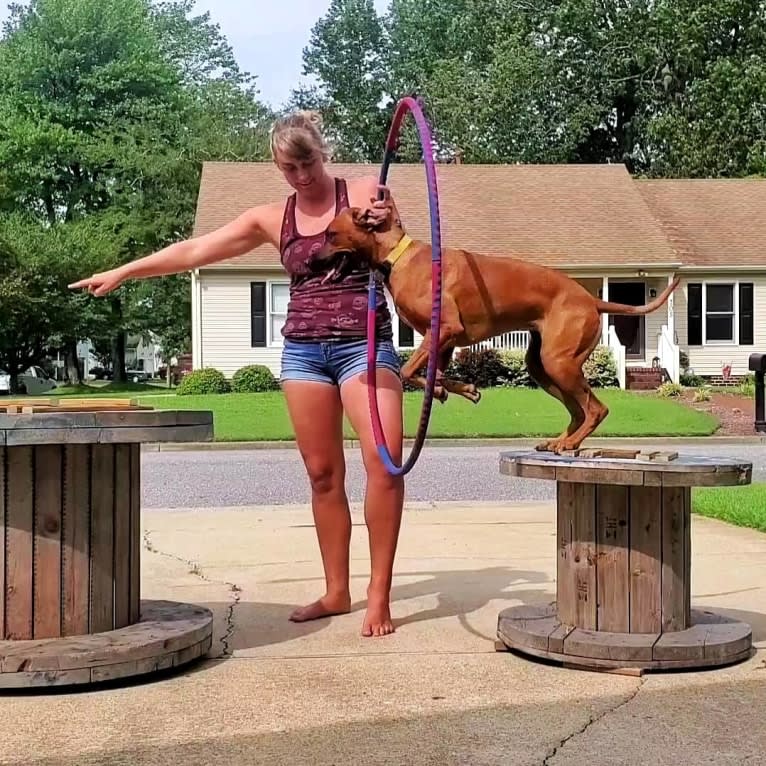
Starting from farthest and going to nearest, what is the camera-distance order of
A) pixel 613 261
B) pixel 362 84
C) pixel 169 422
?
pixel 362 84, pixel 613 261, pixel 169 422

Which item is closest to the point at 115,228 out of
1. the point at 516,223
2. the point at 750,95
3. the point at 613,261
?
the point at 516,223

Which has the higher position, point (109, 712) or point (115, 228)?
point (115, 228)

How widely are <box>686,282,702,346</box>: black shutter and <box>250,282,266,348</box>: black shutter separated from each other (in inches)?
425

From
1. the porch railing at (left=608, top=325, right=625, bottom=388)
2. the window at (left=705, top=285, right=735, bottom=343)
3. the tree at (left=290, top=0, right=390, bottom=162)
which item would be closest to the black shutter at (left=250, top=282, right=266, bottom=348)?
the porch railing at (left=608, top=325, right=625, bottom=388)

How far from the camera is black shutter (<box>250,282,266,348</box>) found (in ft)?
86.7

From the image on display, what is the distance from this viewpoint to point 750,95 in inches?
1556

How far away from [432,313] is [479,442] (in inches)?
485

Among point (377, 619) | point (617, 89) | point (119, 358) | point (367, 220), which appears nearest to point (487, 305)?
point (367, 220)

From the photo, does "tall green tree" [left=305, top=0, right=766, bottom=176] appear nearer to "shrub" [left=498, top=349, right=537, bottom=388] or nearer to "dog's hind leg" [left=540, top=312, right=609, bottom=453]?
"shrub" [left=498, top=349, right=537, bottom=388]

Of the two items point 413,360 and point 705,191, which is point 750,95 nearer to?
point 705,191

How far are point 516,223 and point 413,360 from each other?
2430 centimetres

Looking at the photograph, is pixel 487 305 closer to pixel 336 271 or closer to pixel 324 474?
pixel 336 271

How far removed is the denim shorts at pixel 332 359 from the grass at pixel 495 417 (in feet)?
35.8

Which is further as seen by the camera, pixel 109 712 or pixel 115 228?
pixel 115 228
